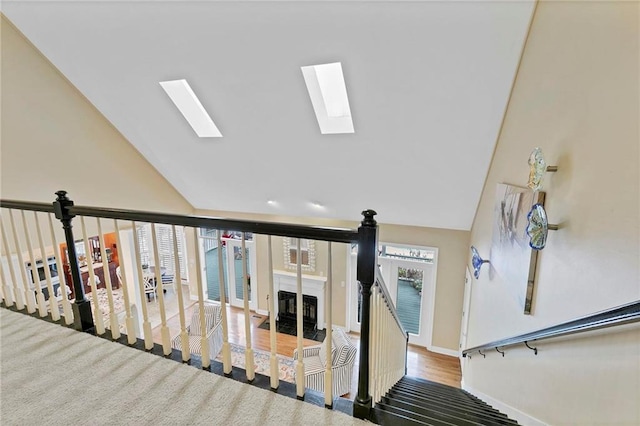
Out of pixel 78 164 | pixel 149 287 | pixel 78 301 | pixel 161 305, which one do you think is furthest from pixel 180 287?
pixel 149 287

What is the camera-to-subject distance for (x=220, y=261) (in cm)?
147

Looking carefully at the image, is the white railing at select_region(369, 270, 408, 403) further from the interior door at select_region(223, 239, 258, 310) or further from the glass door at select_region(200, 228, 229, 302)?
the glass door at select_region(200, 228, 229, 302)

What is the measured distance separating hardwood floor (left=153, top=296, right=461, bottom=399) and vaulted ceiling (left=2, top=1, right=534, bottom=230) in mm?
2914

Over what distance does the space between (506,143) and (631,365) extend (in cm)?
252

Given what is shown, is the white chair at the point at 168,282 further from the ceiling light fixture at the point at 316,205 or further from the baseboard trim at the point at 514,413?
the baseboard trim at the point at 514,413

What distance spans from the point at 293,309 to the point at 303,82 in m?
5.56

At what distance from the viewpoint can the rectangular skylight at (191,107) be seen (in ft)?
12.6

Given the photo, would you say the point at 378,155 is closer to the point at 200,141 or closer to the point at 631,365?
the point at 200,141

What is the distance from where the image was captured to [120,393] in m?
1.48

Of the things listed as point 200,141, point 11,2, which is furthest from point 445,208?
point 11,2

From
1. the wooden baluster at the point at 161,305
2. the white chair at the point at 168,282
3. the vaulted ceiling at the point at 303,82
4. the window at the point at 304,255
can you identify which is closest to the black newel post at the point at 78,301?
the wooden baluster at the point at 161,305

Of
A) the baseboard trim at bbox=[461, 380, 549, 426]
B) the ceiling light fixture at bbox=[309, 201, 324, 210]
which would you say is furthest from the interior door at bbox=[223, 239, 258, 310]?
the baseboard trim at bbox=[461, 380, 549, 426]

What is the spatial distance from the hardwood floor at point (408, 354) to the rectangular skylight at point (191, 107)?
142 inches

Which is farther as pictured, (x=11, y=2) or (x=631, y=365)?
(x=11, y=2)
